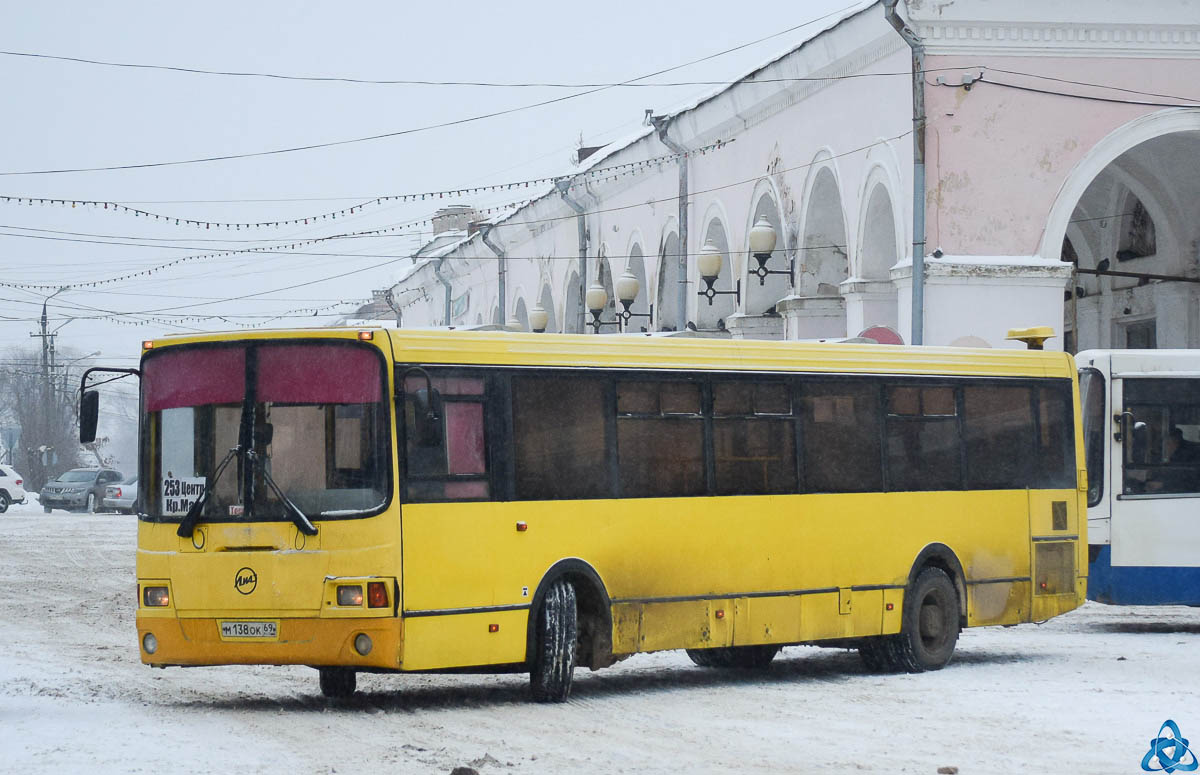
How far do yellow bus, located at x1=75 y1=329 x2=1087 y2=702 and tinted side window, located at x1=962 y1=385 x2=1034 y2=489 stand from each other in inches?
1.2

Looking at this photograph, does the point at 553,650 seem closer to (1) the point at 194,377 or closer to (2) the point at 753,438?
(2) the point at 753,438

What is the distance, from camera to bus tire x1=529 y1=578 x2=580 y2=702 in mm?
11656

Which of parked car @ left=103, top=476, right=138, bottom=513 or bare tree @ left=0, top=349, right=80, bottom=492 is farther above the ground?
bare tree @ left=0, top=349, right=80, bottom=492

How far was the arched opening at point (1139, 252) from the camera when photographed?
27.7 metres

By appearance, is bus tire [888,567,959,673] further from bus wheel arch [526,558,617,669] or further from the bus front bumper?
the bus front bumper

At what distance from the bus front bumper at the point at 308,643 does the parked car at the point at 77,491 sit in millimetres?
45656

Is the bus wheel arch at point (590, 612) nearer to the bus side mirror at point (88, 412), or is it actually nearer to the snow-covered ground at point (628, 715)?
the snow-covered ground at point (628, 715)

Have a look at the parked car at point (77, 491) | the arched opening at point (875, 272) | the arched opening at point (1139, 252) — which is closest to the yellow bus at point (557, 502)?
the arched opening at point (875, 272)

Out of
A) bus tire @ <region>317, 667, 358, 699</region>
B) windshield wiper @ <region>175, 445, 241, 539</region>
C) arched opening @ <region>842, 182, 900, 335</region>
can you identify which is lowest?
bus tire @ <region>317, 667, 358, 699</region>

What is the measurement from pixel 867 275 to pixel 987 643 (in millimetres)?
9349

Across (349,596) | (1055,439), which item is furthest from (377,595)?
(1055,439)

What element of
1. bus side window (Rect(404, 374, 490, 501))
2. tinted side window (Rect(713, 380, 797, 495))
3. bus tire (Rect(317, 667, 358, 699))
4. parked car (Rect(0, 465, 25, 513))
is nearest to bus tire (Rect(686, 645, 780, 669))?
tinted side window (Rect(713, 380, 797, 495))

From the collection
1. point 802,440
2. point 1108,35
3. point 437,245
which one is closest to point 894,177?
point 1108,35

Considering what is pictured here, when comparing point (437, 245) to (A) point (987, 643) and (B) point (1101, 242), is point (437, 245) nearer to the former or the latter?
(B) point (1101, 242)
